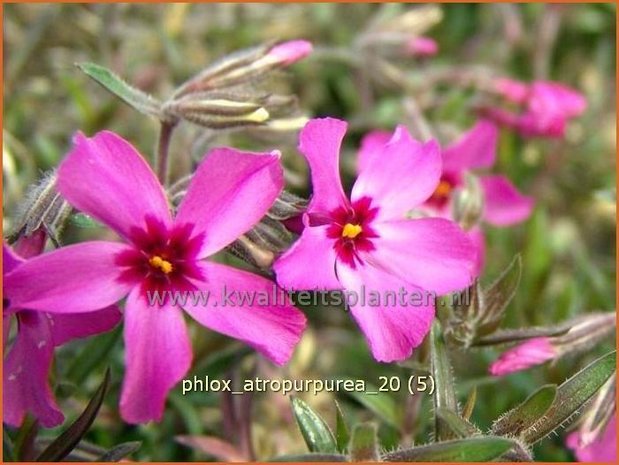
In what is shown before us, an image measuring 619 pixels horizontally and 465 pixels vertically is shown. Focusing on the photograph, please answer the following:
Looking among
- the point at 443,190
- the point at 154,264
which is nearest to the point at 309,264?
the point at 154,264

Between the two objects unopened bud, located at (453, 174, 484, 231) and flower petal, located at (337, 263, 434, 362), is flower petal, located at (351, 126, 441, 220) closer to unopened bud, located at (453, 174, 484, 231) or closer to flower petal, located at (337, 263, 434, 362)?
flower petal, located at (337, 263, 434, 362)

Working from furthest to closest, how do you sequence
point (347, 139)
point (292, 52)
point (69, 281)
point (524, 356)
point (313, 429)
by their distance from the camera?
point (347, 139)
point (292, 52)
point (524, 356)
point (313, 429)
point (69, 281)

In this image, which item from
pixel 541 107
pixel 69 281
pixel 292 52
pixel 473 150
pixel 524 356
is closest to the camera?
pixel 69 281

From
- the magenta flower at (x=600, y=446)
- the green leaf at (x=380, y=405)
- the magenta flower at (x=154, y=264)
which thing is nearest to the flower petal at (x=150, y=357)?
the magenta flower at (x=154, y=264)

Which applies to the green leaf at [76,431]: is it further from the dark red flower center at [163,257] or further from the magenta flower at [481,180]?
the magenta flower at [481,180]

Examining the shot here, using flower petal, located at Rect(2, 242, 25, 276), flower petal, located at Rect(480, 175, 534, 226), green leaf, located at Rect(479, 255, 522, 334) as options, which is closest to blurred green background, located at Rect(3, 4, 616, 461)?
flower petal, located at Rect(480, 175, 534, 226)

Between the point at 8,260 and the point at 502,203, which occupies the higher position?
the point at 502,203

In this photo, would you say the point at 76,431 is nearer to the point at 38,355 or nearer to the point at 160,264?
the point at 38,355

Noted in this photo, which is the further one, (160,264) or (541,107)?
(541,107)

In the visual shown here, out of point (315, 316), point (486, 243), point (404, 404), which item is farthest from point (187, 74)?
point (404, 404)
